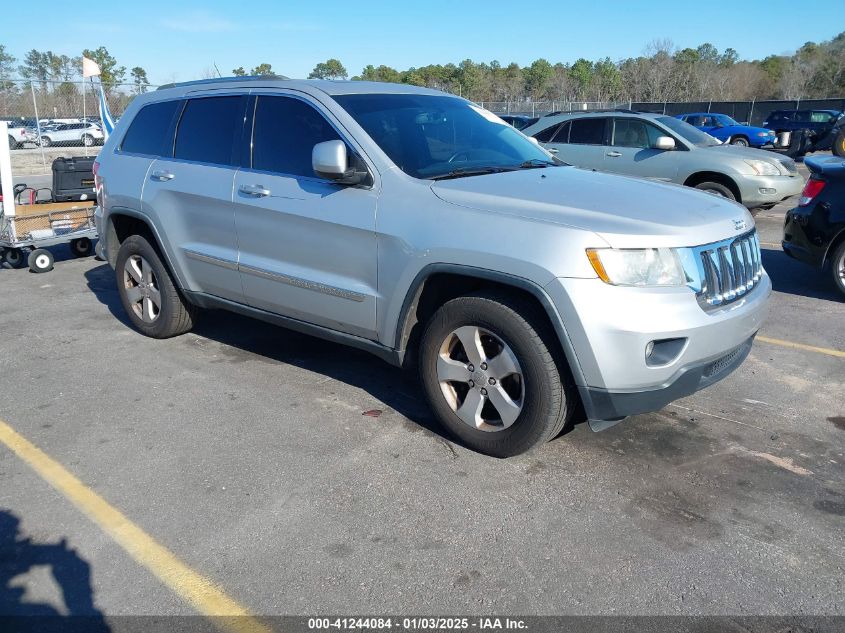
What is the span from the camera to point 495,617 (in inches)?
105

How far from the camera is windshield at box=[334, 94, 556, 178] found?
4.18m

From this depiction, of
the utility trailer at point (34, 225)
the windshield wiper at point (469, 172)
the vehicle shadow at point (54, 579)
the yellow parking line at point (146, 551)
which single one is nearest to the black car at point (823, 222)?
the windshield wiper at point (469, 172)

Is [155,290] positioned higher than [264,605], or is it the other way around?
[155,290]

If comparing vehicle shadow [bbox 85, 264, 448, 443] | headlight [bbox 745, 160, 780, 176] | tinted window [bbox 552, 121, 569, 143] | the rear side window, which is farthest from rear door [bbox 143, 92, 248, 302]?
headlight [bbox 745, 160, 780, 176]

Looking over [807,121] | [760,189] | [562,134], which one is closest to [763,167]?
[760,189]

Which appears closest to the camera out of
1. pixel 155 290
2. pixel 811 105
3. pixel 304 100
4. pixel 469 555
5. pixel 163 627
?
pixel 163 627

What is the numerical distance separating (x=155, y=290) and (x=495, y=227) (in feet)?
10.7

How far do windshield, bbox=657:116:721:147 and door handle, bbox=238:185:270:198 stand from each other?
8.09m

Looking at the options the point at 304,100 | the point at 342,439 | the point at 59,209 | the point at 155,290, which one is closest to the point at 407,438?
the point at 342,439

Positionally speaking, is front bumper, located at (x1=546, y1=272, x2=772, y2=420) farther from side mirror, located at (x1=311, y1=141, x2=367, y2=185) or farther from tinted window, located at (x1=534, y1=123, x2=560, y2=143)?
tinted window, located at (x1=534, y1=123, x2=560, y2=143)

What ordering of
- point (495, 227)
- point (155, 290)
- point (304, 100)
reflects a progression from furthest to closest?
1. point (155, 290)
2. point (304, 100)
3. point (495, 227)

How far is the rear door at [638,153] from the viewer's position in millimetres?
10656

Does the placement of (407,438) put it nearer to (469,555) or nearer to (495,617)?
(469,555)

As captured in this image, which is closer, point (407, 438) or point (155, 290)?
point (407, 438)
